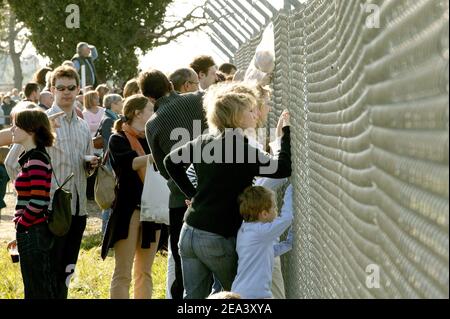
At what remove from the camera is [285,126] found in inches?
243

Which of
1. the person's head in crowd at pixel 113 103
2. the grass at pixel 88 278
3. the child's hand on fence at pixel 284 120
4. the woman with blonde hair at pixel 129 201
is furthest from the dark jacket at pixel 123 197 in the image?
the person's head in crowd at pixel 113 103

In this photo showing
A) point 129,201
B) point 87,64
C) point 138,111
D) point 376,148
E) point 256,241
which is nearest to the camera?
point 376,148

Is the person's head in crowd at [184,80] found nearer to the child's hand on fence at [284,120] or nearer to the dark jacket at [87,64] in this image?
the child's hand on fence at [284,120]

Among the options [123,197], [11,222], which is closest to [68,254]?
[123,197]

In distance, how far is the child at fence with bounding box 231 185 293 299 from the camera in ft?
19.9

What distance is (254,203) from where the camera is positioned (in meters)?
6.02

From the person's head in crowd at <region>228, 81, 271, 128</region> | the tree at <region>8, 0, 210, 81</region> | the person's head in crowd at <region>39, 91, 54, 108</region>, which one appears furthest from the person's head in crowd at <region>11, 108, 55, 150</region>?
the tree at <region>8, 0, 210, 81</region>

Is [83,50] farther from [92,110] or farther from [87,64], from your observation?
[92,110]

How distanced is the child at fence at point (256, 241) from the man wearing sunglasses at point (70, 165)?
208cm

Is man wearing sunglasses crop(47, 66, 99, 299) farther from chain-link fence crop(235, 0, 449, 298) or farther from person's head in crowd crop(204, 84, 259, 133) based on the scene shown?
chain-link fence crop(235, 0, 449, 298)

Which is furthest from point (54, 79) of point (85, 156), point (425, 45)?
point (425, 45)

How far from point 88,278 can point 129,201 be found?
8.35 ft

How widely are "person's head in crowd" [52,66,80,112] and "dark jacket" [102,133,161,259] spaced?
46 centimetres
